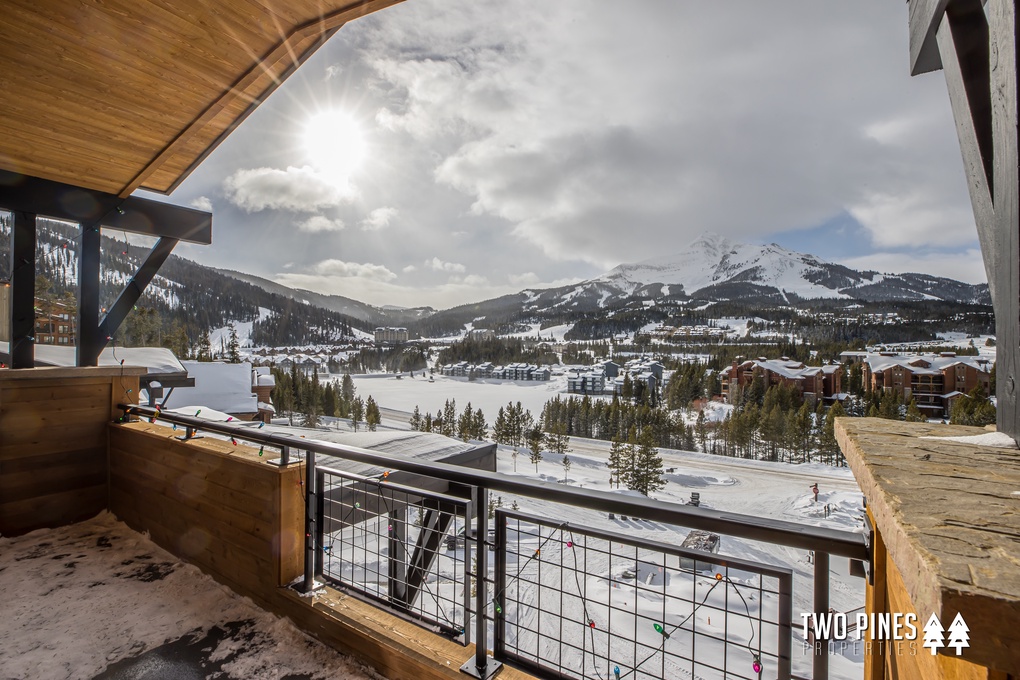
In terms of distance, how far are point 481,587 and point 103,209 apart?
13.1 feet

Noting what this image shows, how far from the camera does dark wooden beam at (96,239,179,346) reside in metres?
3.49

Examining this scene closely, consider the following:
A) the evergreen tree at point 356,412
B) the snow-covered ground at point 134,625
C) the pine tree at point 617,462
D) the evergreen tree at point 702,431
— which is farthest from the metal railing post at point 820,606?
the evergreen tree at point 356,412

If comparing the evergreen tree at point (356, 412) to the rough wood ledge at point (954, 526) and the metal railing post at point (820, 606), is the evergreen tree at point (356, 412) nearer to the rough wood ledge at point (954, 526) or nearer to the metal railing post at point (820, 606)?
the metal railing post at point (820, 606)

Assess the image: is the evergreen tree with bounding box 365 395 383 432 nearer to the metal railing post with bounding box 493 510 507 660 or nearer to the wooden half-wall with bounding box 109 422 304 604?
the wooden half-wall with bounding box 109 422 304 604

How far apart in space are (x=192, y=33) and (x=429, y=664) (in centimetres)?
299

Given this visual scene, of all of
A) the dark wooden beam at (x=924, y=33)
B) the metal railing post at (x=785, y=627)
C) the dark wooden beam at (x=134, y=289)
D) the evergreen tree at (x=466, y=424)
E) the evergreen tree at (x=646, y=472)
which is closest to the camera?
the metal railing post at (x=785, y=627)

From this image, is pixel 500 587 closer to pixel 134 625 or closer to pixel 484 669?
pixel 484 669

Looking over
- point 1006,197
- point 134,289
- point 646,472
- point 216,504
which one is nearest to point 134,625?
point 216,504

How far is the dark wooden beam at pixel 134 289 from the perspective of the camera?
3.49 metres

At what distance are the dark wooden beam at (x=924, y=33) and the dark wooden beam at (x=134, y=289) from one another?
467cm

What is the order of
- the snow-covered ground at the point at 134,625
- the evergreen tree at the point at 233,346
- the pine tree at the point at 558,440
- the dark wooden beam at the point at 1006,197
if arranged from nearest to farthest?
the dark wooden beam at the point at 1006,197 < the snow-covered ground at the point at 134,625 < the evergreen tree at the point at 233,346 < the pine tree at the point at 558,440

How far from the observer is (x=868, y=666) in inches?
35.2

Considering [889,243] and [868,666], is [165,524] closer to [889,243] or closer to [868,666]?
[868,666]

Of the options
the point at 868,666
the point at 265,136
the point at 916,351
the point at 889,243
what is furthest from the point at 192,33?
the point at 889,243
